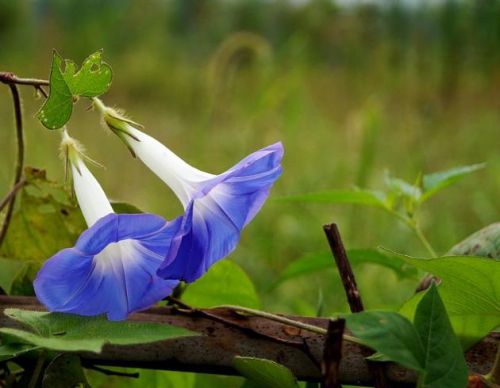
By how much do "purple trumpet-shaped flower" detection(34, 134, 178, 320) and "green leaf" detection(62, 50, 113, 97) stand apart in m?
0.05

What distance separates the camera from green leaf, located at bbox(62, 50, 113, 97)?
1.56 ft

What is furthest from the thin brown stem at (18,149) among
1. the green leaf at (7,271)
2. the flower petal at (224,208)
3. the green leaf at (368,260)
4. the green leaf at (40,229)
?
the green leaf at (7,271)

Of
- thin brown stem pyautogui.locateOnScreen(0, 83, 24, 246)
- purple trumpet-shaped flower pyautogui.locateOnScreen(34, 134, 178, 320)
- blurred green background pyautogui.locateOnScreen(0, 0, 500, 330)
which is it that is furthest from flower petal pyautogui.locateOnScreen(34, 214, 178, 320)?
blurred green background pyautogui.locateOnScreen(0, 0, 500, 330)

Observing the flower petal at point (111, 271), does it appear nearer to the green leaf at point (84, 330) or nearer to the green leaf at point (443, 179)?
the green leaf at point (84, 330)

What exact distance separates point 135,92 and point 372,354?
576cm

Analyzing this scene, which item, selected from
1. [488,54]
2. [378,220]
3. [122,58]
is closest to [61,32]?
[122,58]

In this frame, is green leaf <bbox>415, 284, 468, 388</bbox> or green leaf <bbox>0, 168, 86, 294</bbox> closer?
green leaf <bbox>415, 284, 468, 388</bbox>

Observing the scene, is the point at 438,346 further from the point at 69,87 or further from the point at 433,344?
the point at 69,87

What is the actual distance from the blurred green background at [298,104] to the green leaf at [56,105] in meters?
0.25

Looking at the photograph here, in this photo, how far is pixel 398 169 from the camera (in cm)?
242

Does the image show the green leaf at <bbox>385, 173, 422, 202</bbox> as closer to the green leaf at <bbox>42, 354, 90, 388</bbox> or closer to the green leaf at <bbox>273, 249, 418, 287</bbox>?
the green leaf at <bbox>273, 249, 418, 287</bbox>

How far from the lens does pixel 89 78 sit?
0.48 m

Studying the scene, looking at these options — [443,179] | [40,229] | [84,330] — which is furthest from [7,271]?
[84,330]

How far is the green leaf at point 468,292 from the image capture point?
43 cm
